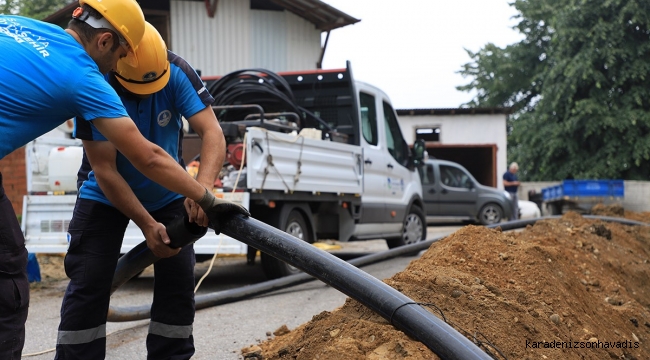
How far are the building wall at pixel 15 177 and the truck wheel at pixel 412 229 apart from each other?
6443 mm

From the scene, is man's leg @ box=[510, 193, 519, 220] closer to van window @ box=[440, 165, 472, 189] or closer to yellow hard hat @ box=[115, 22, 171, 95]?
van window @ box=[440, 165, 472, 189]

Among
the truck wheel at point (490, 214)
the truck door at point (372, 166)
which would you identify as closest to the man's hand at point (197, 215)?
the truck door at point (372, 166)

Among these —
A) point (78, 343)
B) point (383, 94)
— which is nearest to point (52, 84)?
point (78, 343)

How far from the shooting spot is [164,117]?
3711 millimetres

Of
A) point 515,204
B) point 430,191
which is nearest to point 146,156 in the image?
point 430,191

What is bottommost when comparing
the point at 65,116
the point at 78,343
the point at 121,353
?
the point at 121,353

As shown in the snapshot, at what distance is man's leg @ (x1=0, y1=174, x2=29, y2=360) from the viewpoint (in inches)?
98.9

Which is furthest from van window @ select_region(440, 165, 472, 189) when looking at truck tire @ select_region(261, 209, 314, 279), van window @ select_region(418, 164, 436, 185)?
truck tire @ select_region(261, 209, 314, 279)

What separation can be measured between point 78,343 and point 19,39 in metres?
1.53

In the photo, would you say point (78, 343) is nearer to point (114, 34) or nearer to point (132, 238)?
point (114, 34)

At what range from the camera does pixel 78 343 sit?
3.37 meters

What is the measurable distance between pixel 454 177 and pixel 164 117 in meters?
17.7

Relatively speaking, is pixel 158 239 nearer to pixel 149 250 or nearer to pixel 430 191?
pixel 149 250

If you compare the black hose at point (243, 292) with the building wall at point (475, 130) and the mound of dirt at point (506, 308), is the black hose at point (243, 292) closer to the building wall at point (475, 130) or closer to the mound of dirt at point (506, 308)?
the mound of dirt at point (506, 308)
